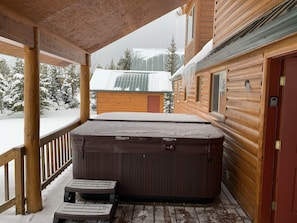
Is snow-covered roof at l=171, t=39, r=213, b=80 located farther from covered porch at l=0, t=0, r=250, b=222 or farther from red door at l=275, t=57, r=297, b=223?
red door at l=275, t=57, r=297, b=223

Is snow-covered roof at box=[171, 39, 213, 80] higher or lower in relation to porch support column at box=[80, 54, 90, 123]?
higher

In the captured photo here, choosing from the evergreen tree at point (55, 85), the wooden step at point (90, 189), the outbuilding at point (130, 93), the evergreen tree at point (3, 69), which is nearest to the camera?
the wooden step at point (90, 189)

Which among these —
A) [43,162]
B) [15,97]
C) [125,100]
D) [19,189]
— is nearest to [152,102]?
[125,100]

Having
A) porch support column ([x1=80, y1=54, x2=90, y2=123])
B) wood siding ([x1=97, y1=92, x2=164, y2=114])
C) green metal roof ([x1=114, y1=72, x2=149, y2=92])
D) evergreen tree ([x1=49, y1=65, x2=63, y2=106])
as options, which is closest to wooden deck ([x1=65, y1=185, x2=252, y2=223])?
porch support column ([x1=80, y1=54, x2=90, y2=123])

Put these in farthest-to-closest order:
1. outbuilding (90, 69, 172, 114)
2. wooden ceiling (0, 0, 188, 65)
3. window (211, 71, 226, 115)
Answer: outbuilding (90, 69, 172, 114)
window (211, 71, 226, 115)
wooden ceiling (0, 0, 188, 65)

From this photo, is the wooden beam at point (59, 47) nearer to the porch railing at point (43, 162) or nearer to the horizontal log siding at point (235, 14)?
the porch railing at point (43, 162)

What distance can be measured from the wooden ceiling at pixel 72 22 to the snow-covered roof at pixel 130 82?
9.79 metres

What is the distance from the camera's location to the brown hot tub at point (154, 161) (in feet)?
11.3

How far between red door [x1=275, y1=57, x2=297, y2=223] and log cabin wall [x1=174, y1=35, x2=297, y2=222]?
0.62 ft

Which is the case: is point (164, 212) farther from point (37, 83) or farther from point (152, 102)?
point (152, 102)

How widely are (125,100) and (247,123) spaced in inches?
490

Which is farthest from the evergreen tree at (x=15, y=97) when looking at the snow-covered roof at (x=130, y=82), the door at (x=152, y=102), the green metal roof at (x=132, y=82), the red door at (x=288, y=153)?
the red door at (x=288, y=153)

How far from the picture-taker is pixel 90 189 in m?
3.26

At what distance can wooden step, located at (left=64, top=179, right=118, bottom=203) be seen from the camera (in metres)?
3.26
